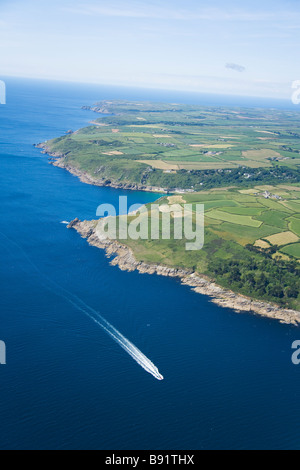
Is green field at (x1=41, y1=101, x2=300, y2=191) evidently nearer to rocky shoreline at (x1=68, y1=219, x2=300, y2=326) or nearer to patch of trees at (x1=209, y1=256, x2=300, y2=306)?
rocky shoreline at (x1=68, y1=219, x2=300, y2=326)

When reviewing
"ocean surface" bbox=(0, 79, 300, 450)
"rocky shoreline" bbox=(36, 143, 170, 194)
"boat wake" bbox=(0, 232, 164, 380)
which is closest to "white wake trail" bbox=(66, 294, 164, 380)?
"boat wake" bbox=(0, 232, 164, 380)

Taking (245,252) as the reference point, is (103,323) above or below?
below

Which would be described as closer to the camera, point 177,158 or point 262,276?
point 262,276

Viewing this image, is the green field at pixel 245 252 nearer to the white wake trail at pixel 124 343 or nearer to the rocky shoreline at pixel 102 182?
the white wake trail at pixel 124 343

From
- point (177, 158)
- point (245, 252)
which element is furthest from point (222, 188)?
point (245, 252)

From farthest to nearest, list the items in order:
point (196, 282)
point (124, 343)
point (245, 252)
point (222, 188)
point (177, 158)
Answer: point (177, 158), point (222, 188), point (245, 252), point (196, 282), point (124, 343)

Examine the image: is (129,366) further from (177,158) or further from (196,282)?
(177,158)
